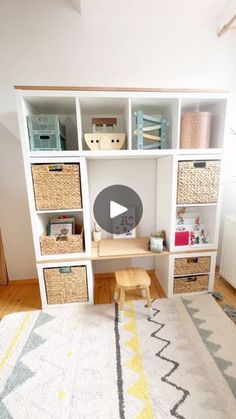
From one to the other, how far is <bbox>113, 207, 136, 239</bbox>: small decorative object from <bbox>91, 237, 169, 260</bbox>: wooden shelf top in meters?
0.07

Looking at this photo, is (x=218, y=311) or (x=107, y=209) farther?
(x=107, y=209)

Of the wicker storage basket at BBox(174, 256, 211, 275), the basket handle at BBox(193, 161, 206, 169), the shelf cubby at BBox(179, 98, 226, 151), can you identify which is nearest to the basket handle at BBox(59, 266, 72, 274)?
the wicker storage basket at BBox(174, 256, 211, 275)

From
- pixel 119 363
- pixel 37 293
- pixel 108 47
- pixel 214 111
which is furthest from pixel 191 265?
pixel 108 47

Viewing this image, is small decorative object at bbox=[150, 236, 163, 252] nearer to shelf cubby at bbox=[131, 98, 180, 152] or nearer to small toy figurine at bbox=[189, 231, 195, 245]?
small toy figurine at bbox=[189, 231, 195, 245]

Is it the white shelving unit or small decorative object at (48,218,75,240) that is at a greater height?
the white shelving unit

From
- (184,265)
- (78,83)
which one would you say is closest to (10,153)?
(78,83)

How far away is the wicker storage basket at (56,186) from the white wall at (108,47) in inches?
20.2

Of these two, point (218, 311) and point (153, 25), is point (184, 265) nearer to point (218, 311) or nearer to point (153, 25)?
point (218, 311)

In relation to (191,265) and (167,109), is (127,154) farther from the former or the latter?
(191,265)

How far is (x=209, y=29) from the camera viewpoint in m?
1.70

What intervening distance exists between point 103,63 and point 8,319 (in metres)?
2.16

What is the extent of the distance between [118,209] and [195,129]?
944 millimetres

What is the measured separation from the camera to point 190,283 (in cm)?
179

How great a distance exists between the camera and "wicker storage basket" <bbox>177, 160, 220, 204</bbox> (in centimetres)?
155
